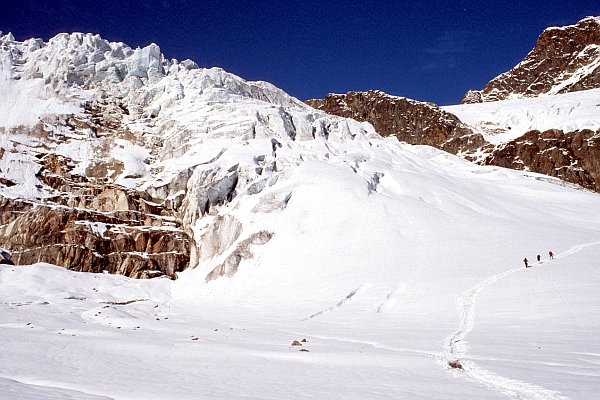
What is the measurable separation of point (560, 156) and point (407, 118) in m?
61.6

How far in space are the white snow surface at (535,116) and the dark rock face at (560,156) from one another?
3721mm

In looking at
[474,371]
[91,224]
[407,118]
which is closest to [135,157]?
[91,224]

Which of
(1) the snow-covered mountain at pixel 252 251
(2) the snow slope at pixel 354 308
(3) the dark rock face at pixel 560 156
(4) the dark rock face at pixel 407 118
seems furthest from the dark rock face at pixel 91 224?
(4) the dark rock face at pixel 407 118

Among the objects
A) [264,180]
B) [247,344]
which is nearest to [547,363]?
[247,344]

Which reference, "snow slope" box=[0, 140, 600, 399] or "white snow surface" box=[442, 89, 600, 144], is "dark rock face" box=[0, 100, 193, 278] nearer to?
"snow slope" box=[0, 140, 600, 399]

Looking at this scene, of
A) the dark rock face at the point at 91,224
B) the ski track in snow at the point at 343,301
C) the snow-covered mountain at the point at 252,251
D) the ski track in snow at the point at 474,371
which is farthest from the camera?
the dark rock face at the point at 91,224

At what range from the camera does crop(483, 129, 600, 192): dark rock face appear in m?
121

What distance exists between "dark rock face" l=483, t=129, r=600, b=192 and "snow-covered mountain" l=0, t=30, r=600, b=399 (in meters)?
39.2

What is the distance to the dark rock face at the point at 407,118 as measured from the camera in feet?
488

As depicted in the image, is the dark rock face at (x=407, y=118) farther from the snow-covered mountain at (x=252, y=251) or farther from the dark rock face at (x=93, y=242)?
the dark rock face at (x=93, y=242)

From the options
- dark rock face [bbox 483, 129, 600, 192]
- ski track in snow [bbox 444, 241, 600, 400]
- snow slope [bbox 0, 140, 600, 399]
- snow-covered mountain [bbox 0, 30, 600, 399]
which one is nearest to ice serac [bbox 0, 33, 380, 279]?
snow-covered mountain [bbox 0, 30, 600, 399]

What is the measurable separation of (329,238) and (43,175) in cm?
4527

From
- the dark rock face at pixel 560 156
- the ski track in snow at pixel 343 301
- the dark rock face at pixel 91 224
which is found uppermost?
the dark rock face at pixel 560 156

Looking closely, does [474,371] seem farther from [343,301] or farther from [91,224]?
[91,224]
